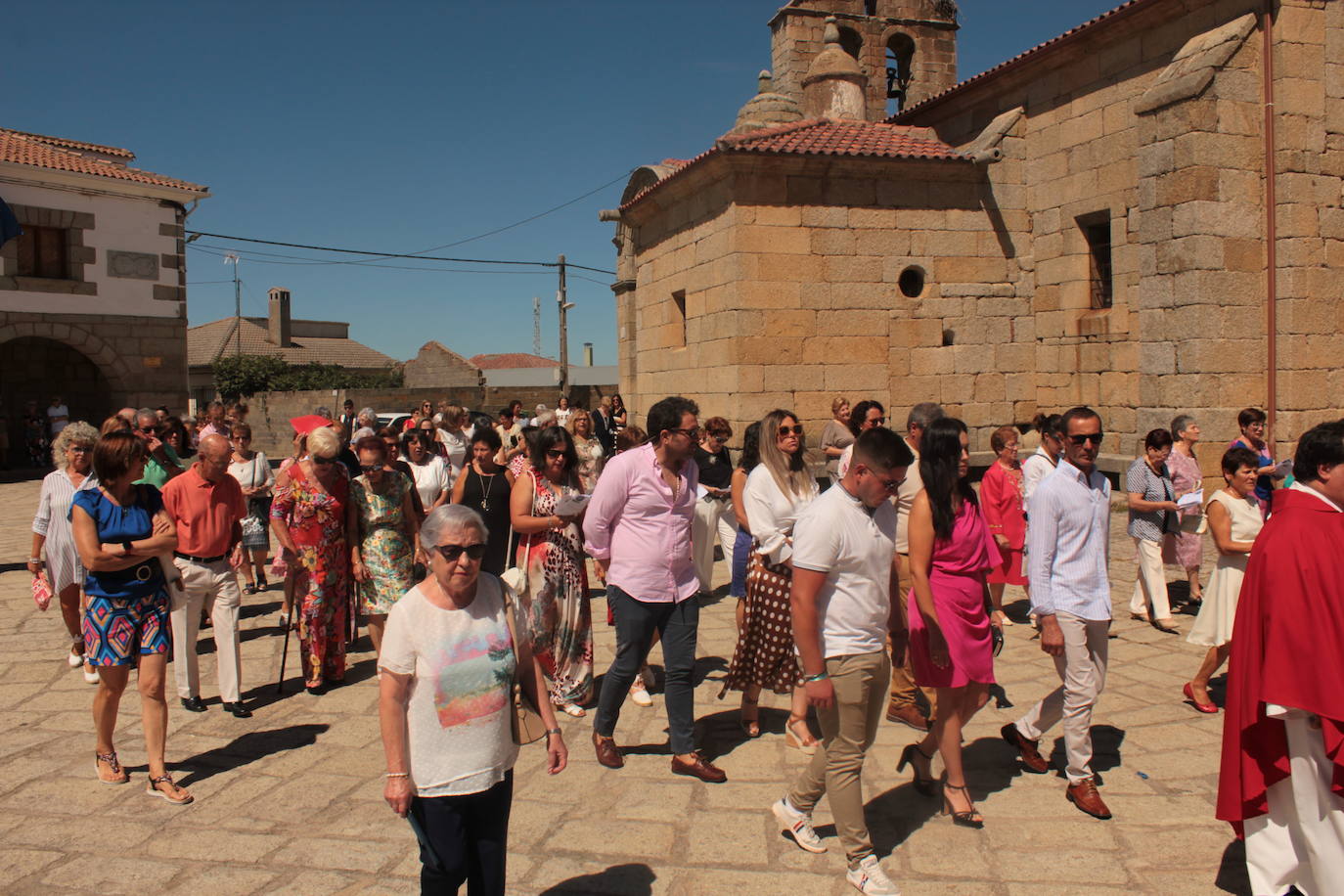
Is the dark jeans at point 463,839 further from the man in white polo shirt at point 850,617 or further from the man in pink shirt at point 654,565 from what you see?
the man in pink shirt at point 654,565

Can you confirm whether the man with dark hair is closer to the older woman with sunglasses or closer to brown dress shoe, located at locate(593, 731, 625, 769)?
brown dress shoe, located at locate(593, 731, 625, 769)

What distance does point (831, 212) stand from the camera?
11938 millimetres

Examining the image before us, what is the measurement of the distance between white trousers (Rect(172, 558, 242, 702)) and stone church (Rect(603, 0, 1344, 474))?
7.05 metres

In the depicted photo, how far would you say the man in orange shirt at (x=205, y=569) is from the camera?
5.48 meters

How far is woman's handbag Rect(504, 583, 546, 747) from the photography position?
289cm

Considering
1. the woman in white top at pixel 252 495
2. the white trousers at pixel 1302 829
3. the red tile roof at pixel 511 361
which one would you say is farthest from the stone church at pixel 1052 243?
the red tile roof at pixel 511 361

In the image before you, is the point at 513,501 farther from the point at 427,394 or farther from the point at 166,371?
the point at 427,394

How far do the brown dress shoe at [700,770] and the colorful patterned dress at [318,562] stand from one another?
2.64 meters

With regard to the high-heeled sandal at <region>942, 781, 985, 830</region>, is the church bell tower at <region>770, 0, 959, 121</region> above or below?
above

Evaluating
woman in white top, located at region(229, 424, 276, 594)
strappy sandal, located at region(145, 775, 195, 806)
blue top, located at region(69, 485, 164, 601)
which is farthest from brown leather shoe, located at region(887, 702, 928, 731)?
woman in white top, located at region(229, 424, 276, 594)

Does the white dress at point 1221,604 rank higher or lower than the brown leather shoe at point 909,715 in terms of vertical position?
higher

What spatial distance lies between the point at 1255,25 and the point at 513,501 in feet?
34.9

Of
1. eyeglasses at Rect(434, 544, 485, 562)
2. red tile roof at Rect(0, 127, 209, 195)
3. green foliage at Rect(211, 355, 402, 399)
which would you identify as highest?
red tile roof at Rect(0, 127, 209, 195)

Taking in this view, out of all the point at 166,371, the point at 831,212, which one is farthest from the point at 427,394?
the point at 831,212
